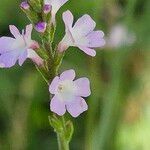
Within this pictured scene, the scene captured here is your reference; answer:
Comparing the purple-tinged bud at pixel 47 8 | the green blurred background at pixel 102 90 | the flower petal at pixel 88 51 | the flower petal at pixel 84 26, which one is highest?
the purple-tinged bud at pixel 47 8

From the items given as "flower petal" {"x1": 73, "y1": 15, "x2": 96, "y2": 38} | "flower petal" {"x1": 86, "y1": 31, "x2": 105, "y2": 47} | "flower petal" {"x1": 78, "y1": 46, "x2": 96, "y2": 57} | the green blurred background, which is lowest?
the green blurred background

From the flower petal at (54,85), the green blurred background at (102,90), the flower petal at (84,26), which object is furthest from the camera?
the green blurred background at (102,90)

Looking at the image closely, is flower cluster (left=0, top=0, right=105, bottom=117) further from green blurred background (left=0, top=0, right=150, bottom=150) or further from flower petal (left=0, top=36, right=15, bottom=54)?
green blurred background (left=0, top=0, right=150, bottom=150)

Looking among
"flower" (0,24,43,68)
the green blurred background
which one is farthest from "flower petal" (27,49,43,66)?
the green blurred background

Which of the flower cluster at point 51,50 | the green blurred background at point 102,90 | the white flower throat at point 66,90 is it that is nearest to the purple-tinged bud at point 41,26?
the flower cluster at point 51,50

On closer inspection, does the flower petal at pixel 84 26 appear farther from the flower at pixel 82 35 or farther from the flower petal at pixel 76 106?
the flower petal at pixel 76 106

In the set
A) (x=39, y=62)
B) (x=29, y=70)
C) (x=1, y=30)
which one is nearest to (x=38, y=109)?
(x=29, y=70)

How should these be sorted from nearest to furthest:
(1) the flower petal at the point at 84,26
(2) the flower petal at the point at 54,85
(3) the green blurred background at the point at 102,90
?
(2) the flower petal at the point at 54,85
(1) the flower petal at the point at 84,26
(3) the green blurred background at the point at 102,90

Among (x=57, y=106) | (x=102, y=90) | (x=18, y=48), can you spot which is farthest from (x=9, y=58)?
(x=102, y=90)
